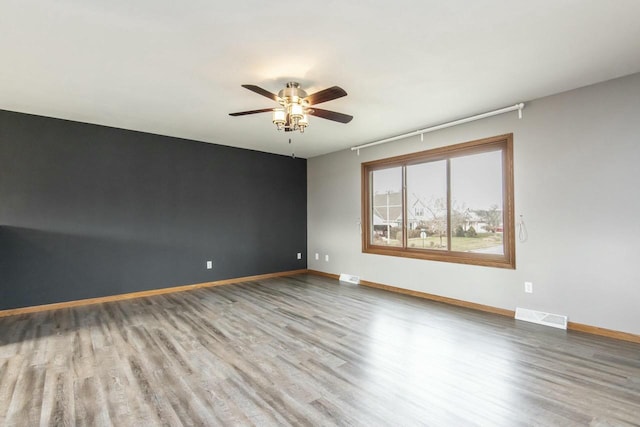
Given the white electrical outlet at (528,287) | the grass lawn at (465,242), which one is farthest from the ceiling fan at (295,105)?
the white electrical outlet at (528,287)

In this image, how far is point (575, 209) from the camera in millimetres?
3166

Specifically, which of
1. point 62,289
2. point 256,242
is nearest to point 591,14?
point 256,242

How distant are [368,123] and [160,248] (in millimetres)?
3670

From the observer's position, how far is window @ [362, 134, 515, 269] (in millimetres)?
3811

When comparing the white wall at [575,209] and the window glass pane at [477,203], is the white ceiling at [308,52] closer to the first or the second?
the white wall at [575,209]

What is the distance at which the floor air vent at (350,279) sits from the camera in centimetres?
542

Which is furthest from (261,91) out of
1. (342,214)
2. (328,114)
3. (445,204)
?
(342,214)

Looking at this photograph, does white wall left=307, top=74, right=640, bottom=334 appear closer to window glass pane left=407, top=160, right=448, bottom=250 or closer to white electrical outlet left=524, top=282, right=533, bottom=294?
white electrical outlet left=524, top=282, right=533, bottom=294

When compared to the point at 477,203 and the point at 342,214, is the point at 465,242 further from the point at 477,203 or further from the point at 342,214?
the point at 342,214

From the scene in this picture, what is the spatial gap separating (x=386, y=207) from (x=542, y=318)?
2.58 metres

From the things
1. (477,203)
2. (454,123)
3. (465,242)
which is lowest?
(465,242)

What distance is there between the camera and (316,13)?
1978mm

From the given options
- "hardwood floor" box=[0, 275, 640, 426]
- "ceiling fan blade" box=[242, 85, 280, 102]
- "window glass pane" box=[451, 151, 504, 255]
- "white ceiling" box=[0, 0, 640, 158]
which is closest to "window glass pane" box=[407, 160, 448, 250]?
"window glass pane" box=[451, 151, 504, 255]

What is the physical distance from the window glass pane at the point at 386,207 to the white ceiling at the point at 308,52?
1.50m
